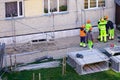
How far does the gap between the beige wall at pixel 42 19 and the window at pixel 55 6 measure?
1.19 ft

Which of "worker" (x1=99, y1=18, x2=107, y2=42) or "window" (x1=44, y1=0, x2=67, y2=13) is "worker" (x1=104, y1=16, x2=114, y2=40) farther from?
"window" (x1=44, y1=0, x2=67, y2=13)

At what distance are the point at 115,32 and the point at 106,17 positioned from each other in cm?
167

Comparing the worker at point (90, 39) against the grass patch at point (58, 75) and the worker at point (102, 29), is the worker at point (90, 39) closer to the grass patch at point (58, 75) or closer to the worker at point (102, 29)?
the worker at point (102, 29)

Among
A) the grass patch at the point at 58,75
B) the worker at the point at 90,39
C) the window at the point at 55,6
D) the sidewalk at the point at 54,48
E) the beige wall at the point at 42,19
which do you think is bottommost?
the grass patch at the point at 58,75

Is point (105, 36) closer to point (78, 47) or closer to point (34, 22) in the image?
point (78, 47)

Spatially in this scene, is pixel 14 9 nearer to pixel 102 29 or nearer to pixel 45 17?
pixel 45 17

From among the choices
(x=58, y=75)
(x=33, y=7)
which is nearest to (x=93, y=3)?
(x=33, y=7)

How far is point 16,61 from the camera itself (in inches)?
993

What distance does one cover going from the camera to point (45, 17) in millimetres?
28641

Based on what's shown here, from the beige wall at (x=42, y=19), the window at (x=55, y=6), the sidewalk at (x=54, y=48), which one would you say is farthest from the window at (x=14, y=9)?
the sidewalk at (x=54, y=48)

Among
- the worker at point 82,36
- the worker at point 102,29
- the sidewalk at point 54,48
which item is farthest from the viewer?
the worker at point 102,29

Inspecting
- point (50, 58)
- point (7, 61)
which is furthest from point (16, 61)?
point (50, 58)

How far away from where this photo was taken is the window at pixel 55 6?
94.1ft

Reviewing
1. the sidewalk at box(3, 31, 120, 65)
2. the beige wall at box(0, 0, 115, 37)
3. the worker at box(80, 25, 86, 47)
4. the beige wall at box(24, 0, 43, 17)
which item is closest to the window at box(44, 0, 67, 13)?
the beige wall at box(0, 0, 115, 37)
